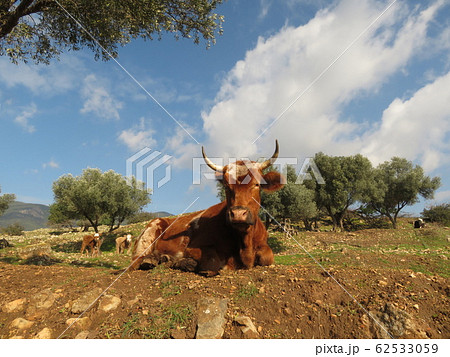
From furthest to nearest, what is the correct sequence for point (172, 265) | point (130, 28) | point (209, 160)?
point (130, 28) < point (209, 160) < point (172, 265)

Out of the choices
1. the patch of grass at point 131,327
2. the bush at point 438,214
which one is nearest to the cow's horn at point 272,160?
the patch of grass at point 131,327

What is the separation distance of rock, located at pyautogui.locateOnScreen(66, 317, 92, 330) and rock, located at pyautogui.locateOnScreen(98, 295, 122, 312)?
0.81 feet

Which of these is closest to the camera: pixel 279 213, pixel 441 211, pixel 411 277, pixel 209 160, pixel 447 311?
pixel 447 311

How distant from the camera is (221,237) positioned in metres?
6.32

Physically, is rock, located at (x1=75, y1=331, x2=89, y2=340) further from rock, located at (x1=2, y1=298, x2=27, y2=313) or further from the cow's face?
the cow's face

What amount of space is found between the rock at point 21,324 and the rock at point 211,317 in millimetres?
2236

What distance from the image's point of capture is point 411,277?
4.35 m

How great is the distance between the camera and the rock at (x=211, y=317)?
279 centimetres

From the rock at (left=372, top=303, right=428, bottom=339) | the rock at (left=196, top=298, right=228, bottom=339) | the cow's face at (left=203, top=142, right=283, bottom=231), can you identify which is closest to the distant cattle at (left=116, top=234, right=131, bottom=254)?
the cow's face at (left=203, top=142, right=283, bottom=231)

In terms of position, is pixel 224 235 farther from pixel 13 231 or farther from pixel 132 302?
pixel 13 231

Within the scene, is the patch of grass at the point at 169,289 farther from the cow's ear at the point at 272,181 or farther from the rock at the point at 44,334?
the cow's ear at the point at 272,181
